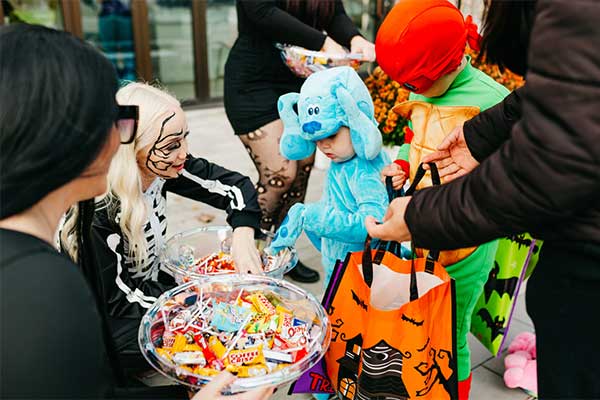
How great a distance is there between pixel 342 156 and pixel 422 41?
1.55 ft

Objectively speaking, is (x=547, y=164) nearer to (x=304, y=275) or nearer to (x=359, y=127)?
(x=359, y=127)

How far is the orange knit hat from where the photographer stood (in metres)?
1.75

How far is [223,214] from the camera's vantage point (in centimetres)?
432

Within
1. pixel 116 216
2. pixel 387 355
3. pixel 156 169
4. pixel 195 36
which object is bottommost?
pixel 195 36

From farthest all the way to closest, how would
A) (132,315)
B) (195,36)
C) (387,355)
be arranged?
(195,36) → (132,315) → (387,355)

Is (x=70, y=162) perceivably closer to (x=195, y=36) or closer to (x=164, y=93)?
(x=164, y=93)

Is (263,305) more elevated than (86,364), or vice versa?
(86,364)

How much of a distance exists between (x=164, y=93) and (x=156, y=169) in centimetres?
30

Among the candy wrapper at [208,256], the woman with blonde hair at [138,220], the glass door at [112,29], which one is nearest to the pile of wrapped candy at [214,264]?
the candy wrapper at [208,256]

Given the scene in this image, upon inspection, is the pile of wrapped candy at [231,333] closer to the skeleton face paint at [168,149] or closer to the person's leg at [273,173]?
the skeleton face paint at [168,149]

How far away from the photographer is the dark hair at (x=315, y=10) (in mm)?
2604

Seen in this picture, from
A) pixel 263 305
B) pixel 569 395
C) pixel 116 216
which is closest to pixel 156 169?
pixel 116 216

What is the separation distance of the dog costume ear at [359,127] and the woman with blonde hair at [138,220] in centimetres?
53

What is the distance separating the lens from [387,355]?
5.03 feet
